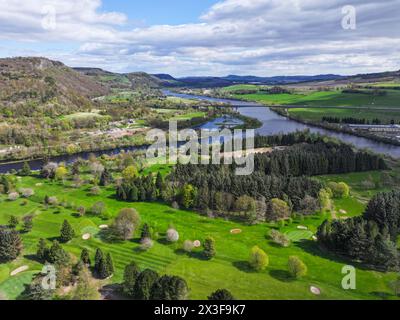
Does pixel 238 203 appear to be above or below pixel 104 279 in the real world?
above

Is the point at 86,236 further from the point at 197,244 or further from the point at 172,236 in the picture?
the point at 197,244

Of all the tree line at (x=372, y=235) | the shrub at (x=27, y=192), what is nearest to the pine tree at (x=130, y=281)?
the tree line at (x=372, y=235)

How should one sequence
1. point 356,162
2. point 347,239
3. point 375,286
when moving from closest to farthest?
point 375,286 → point 347,239 → point 356,162

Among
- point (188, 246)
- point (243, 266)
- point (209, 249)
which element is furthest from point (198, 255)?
point (243, 266)

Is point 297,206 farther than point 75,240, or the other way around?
point 297,206

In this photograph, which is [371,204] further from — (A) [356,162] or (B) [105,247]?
(B) [105,247]

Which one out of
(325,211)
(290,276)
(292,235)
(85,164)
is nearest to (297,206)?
(325,211)

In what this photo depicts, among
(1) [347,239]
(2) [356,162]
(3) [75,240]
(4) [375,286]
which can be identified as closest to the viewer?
(4) [375,286]
